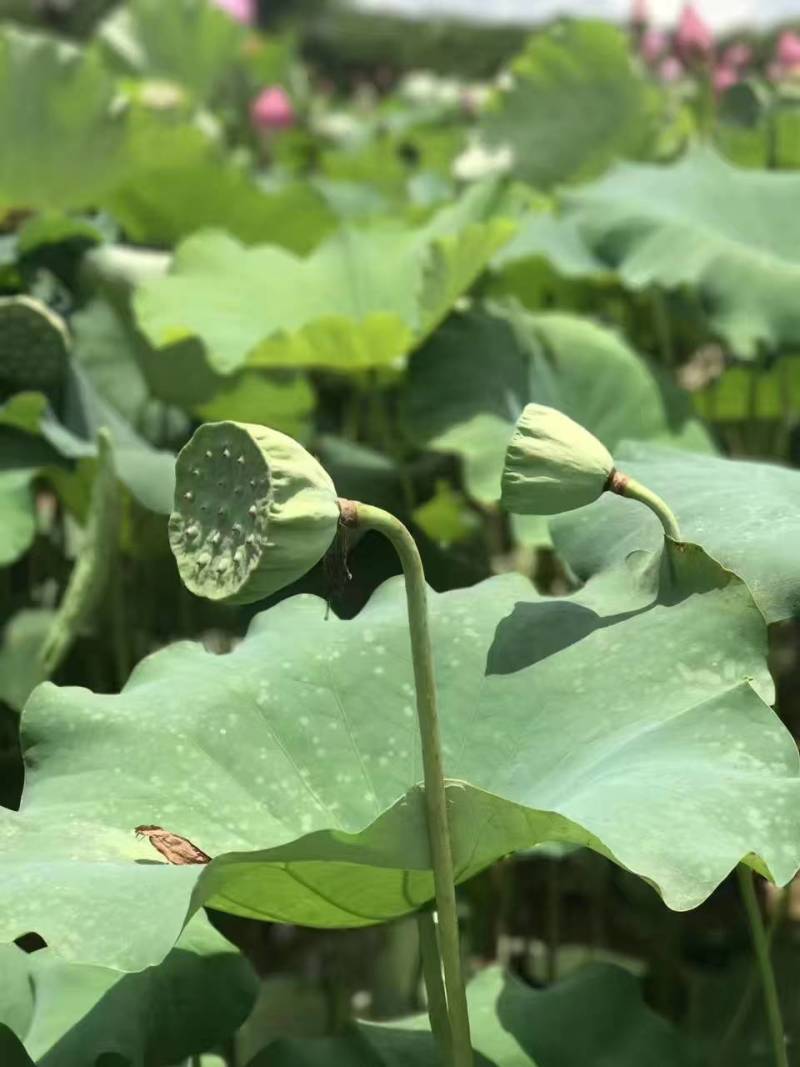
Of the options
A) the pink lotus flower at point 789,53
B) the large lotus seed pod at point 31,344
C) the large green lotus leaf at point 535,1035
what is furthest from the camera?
the pink lotus flower at point 789,53

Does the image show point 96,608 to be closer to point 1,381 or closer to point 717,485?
point 1,381

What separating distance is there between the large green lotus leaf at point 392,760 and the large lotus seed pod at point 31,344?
0.53m

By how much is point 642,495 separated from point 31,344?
0.77 m

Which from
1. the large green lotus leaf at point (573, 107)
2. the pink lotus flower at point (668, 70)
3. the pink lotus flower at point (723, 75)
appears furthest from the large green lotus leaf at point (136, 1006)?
the pink lotus flower at point (668, 70)

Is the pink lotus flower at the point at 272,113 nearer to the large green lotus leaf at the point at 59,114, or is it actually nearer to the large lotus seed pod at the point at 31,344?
the large green lotus leaf at the point at 59,114

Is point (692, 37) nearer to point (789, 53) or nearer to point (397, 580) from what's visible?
point (789, 53)

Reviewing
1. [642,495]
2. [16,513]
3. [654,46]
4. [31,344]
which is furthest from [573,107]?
[642,495]

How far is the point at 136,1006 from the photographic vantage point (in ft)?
3.00

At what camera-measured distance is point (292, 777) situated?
2.91ft

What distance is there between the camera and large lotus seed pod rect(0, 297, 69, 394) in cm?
142

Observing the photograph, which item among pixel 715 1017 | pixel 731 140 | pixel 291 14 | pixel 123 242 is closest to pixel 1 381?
pixel 123 242

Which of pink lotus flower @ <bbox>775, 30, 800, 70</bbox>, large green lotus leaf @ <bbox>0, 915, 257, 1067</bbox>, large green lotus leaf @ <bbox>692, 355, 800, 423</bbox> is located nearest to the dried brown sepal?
large green lotus leaf @ <bbox>0, 915, 257, 1067</bbox>

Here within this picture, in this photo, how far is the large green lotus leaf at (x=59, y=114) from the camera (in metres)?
1.96

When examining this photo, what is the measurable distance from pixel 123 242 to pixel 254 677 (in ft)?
3.95
